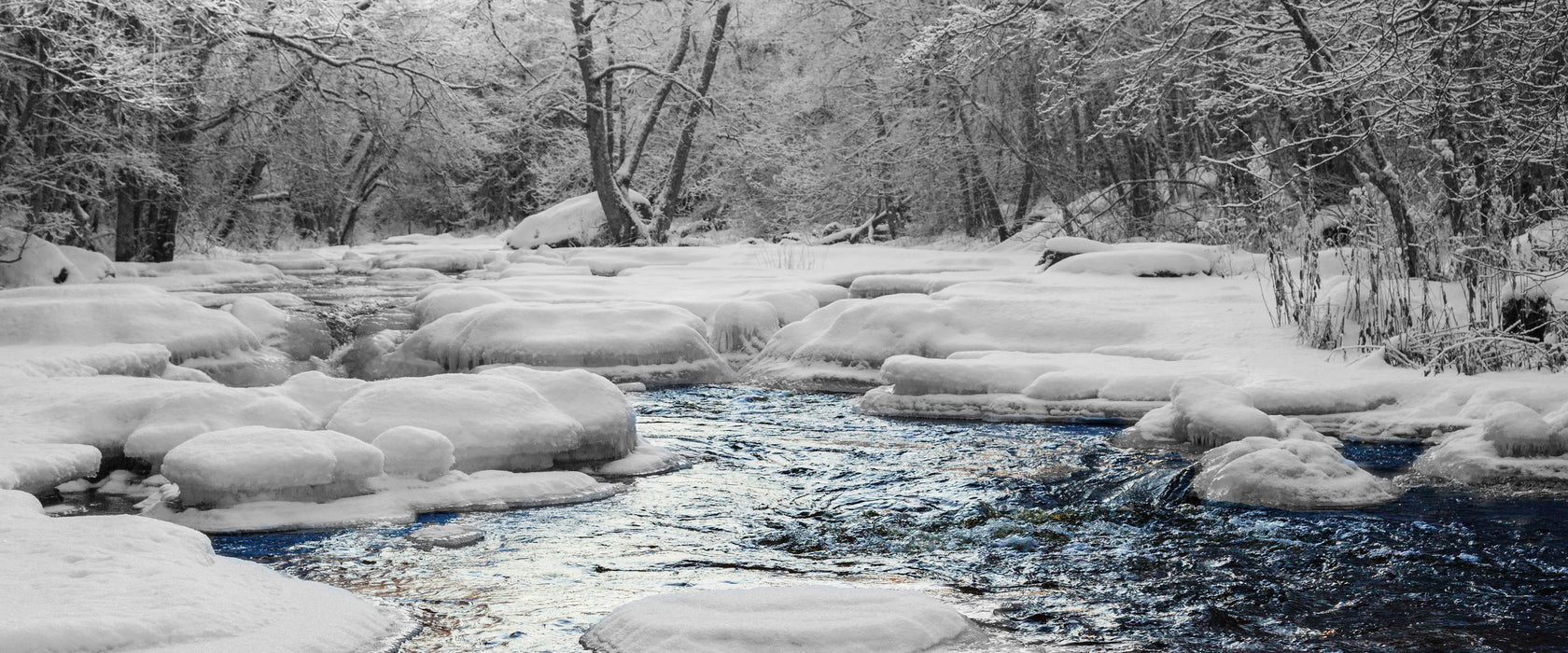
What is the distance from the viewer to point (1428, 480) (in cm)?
613

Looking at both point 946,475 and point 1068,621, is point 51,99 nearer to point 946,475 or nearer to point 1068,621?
point 946,475

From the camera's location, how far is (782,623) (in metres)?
3.83

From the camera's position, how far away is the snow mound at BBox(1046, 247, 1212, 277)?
40.8 feet

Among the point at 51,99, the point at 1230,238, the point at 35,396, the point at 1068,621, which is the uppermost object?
the point at 51,99

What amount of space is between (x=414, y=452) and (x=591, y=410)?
1.14 m

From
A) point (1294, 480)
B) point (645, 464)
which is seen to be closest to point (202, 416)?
point (645, 464)

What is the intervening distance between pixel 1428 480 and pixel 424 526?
468 centimetres

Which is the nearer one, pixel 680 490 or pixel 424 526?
pixel 424 526

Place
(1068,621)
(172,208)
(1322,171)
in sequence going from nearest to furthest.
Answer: (1068,621) → (1322,171) → (172,208)

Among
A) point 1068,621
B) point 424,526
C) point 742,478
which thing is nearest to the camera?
point 1068,621

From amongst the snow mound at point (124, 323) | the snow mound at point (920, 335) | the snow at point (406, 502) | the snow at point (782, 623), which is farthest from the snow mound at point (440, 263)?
the snow at point (782, 623)

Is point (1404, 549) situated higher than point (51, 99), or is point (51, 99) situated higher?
point (51, 99)

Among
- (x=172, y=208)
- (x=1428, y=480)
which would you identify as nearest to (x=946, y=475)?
(x=1428, y=480)

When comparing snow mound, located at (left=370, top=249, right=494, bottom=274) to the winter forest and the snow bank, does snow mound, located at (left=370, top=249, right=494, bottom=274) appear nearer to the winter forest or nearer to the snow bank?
the winter forest
